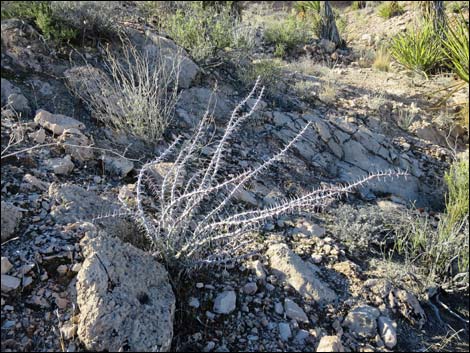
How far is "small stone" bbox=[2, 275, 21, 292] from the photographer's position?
1.98m

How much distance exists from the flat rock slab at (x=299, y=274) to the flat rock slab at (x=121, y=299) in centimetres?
74

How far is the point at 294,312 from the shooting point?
2.41 meters

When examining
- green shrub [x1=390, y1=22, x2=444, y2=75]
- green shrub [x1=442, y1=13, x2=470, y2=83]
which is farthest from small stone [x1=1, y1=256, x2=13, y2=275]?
green shrub [x1=390, y1=22, x2=444, y2=75]

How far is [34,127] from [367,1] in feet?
36.0

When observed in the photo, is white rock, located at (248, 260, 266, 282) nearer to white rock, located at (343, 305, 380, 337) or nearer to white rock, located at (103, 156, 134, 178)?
white rock, located at (343, 305, 380, 337)

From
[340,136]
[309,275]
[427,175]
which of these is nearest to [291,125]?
[340,136]

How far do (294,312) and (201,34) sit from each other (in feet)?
12.7

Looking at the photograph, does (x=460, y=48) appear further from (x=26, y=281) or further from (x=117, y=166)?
(x=26, y=281)

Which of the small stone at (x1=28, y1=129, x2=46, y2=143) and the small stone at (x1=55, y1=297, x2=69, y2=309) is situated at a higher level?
the small stone at (x1=28, y1=129, x2=46, y2=143)

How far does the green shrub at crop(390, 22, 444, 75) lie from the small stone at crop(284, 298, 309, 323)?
517cm

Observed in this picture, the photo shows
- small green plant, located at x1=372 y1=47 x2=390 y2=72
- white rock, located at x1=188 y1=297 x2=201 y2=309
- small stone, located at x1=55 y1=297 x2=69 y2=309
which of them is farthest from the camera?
small green plant, located at x1=372 y1=47 x2=390 y2=72

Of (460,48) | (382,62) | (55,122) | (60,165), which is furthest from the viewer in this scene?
(382,62)

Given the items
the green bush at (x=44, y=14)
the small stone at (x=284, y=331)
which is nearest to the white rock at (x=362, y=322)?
the small stone at (x=284, y=331)

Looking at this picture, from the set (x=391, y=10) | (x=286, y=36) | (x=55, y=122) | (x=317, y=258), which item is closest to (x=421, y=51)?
(x=286, y=36)
